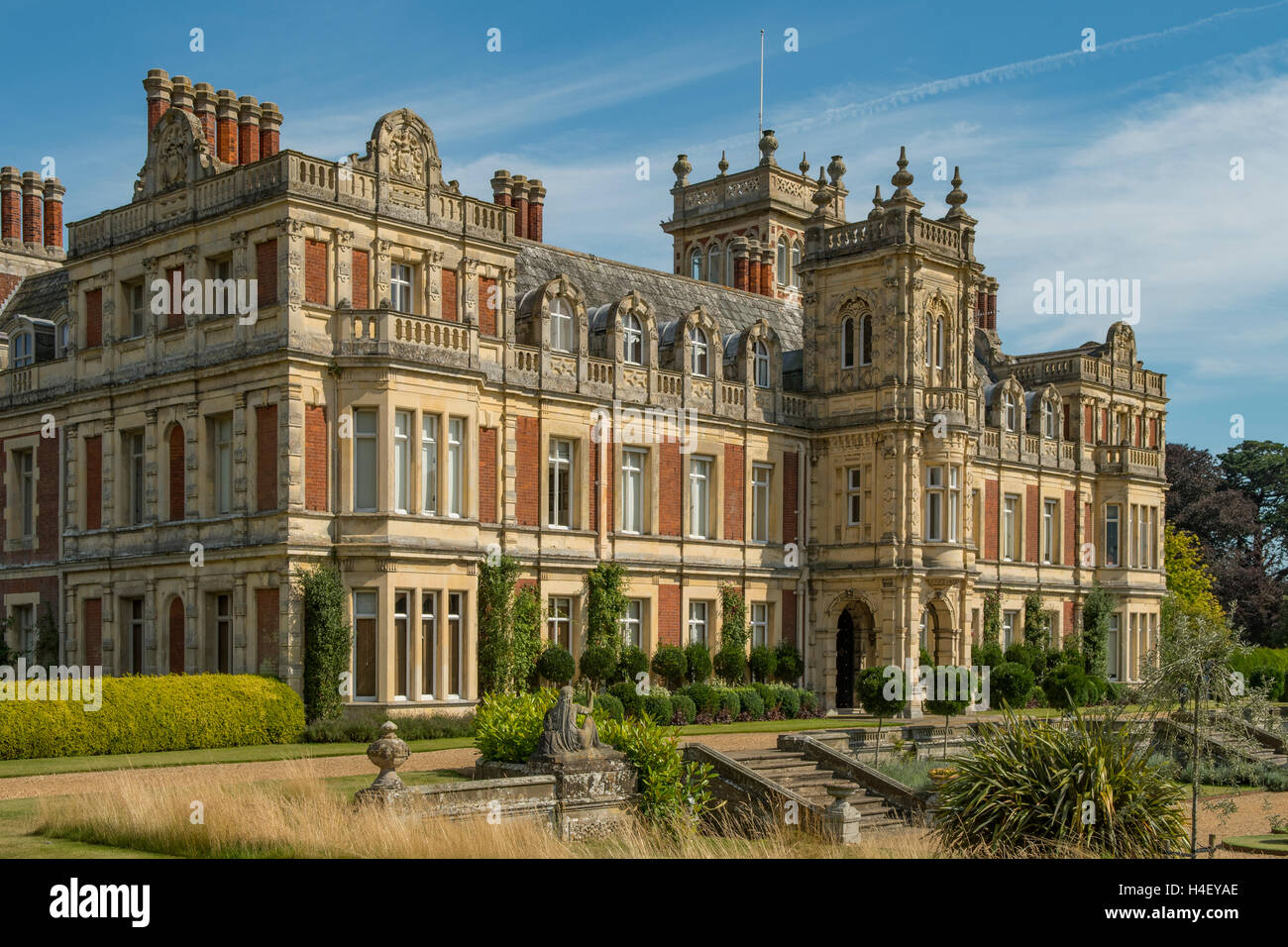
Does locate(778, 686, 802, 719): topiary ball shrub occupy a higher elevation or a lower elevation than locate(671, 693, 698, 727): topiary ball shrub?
lower

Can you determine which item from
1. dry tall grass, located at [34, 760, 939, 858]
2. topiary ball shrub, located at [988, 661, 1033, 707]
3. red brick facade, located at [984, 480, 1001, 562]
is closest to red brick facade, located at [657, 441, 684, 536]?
topiary ball shrub, located at [988, 661, 1033, 707]

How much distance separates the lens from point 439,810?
1745 centimetres

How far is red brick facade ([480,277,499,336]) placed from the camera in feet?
103

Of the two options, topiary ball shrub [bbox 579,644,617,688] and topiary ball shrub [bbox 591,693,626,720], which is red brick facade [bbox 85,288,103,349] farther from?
topiary ball shrub [bbox 591,693,626,720]

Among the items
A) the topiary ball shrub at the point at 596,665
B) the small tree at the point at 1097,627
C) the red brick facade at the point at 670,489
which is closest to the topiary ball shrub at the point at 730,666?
the red brick facade at the point at 670,489

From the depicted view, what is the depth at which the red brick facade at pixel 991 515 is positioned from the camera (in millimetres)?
45344

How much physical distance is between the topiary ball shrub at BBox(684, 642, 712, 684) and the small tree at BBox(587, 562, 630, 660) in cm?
226

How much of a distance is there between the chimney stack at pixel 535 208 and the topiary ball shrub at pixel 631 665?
11.6 m

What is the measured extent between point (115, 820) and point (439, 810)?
12.1 feet

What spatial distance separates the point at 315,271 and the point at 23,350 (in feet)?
40.3

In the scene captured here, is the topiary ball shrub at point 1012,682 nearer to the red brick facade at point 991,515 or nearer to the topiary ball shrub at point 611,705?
the red brick facade at point 991,515

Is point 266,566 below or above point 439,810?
above

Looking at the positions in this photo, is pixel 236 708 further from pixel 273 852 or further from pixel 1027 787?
pixel 1027 787
